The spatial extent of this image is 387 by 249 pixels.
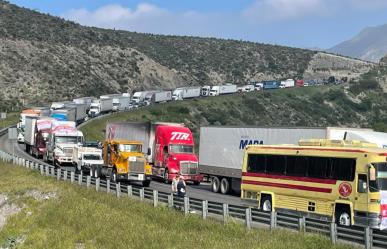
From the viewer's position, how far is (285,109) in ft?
465

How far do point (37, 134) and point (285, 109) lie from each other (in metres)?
88.5

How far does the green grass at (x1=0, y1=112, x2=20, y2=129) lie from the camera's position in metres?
95.9

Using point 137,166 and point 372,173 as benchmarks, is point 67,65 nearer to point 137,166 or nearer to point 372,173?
point 137,166

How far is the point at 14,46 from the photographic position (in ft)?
435

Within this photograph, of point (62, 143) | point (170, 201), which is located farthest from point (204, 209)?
point (62, 143)

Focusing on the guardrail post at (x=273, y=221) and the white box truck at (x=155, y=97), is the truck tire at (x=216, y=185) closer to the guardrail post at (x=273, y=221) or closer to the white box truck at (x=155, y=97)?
the guardrail post at (x=273, y=221)

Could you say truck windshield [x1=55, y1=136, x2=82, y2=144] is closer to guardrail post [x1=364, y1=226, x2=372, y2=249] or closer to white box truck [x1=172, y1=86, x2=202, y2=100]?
guardrail post [x1=364, y1=226, x2=372, y2=249]

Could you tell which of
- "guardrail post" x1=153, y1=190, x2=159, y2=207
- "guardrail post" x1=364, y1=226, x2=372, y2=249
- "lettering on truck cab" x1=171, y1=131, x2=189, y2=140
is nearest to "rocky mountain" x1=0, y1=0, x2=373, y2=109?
"lettering on truck cab" x1=171, y1=131, x2=189, y2=140

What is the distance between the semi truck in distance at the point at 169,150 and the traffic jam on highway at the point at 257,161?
0.07 meters

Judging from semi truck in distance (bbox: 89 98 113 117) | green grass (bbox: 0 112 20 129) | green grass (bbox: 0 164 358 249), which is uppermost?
semi truck in distance (bbox: 89 98 113 117)

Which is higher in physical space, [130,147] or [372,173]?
[130,147]

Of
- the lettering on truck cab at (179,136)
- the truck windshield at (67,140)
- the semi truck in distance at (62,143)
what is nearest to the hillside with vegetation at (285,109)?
the semi truck in distance at (62,143)

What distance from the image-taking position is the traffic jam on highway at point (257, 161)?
23438 millimetres

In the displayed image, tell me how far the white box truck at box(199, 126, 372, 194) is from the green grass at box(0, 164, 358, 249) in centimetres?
987
